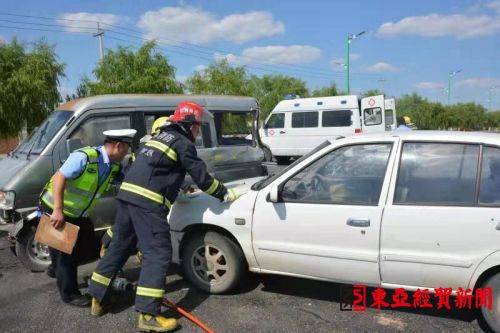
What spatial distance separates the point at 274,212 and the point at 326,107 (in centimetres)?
1342

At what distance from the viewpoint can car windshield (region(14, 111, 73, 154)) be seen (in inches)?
226

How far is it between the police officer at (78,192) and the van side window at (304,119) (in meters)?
13.4

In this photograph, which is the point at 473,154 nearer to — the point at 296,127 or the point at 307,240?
the point at 307,240

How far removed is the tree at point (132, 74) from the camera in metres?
17.8

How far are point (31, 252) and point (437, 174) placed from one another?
14.5 ft

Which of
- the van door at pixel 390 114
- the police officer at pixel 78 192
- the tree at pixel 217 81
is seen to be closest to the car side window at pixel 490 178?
the police officer at pixel 78 192

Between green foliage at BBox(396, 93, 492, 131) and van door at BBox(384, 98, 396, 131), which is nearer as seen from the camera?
van door at BBox(384, 98, 396, 131)

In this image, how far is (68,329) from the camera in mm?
3799

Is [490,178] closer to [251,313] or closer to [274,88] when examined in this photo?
[251,313]

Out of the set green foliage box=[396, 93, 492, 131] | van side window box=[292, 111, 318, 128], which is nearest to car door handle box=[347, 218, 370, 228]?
van side window box=[292, 111, 318, 128]

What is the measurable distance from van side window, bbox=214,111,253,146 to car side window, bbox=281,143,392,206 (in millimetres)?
3552

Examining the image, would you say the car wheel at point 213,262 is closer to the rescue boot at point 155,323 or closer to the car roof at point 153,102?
the rescue boot at point 155,323

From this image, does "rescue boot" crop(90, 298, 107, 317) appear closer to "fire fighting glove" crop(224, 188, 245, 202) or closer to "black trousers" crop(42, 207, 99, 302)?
"black trousers" crop(42, 207, 99, 302)

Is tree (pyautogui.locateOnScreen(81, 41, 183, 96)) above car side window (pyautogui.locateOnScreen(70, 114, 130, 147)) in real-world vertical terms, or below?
above
